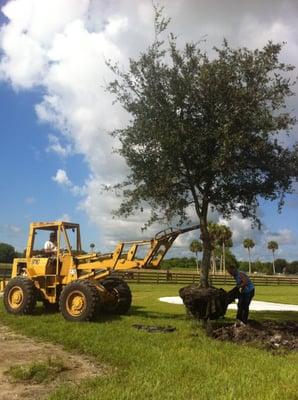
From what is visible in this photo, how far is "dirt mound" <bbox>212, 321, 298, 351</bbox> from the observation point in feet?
35.6

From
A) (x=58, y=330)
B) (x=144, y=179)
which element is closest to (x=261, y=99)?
(x=144, y=179)

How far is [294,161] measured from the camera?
15438 mm

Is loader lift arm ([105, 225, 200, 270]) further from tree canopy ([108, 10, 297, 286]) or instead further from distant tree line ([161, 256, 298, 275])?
distant tree line ([161, 256, 298, 275])

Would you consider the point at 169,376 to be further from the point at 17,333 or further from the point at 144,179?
the point at 144,179

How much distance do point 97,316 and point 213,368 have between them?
22.0ft

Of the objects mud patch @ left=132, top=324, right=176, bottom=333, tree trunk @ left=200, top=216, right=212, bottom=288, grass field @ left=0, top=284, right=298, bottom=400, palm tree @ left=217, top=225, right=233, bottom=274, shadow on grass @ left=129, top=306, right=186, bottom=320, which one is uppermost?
palm tree @ left=217, top=225, right=233, bottom=274

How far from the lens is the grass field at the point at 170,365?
Answer: 713 cm

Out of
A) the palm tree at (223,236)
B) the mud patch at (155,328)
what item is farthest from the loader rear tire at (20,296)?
the palm tree at (223,236)

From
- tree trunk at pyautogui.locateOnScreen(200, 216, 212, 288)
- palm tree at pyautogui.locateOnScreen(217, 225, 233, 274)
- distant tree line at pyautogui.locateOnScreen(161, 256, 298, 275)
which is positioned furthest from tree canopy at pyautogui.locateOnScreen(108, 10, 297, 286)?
distant tree line at pyautogui.locateOnScreen(161, 256, 298, 275)

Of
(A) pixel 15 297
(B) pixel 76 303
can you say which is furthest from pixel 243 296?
(A) pixel 15 297

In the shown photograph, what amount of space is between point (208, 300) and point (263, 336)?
247 cm

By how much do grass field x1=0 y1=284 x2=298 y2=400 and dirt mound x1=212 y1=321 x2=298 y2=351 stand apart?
0.49 m

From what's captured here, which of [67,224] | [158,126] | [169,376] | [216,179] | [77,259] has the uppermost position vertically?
[158,126]

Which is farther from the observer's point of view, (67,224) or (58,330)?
(67,224)
